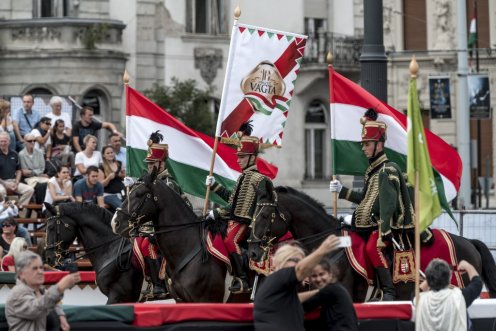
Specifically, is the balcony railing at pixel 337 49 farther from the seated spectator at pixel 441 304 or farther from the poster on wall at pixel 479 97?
the seated spectator at pixel 441 304

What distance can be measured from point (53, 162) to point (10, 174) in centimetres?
144

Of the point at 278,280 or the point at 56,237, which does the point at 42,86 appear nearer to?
the point at 56,237

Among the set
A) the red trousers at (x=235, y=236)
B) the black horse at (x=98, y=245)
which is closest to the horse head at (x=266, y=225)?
the red trousers at (x=235, y=236)

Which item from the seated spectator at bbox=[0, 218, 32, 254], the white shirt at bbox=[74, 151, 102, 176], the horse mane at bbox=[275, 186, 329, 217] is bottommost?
the seated spectator at bbox=[0, 218, 32, 254]

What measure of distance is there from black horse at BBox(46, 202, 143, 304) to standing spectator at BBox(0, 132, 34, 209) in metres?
5.10

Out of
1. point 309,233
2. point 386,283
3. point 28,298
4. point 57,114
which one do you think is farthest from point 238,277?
point 57,114

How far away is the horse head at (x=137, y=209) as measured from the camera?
54.9ft

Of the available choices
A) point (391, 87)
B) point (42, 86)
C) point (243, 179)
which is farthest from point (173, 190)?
point (391, 87)

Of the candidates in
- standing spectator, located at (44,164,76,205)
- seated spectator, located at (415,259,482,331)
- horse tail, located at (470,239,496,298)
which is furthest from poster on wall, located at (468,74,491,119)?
seated spectator, located at (415,259,482,331)

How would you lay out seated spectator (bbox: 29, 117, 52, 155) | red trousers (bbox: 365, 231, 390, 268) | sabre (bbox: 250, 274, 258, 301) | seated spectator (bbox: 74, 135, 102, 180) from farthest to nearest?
seated spectator (bbox: 29, 117, 52, 155) → seated spectator (bbox: 74, 135, 102, 180) → sabre (bbox: 250, 274, 258, 301) → red trousers (bbox: 365, 231, 390, 268)

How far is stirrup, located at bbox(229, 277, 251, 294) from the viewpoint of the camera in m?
16.5

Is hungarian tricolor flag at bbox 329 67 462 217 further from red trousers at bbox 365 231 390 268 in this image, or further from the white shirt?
the white shirt

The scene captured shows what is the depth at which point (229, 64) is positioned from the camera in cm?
1844

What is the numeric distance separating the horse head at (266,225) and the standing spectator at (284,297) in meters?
4.12
